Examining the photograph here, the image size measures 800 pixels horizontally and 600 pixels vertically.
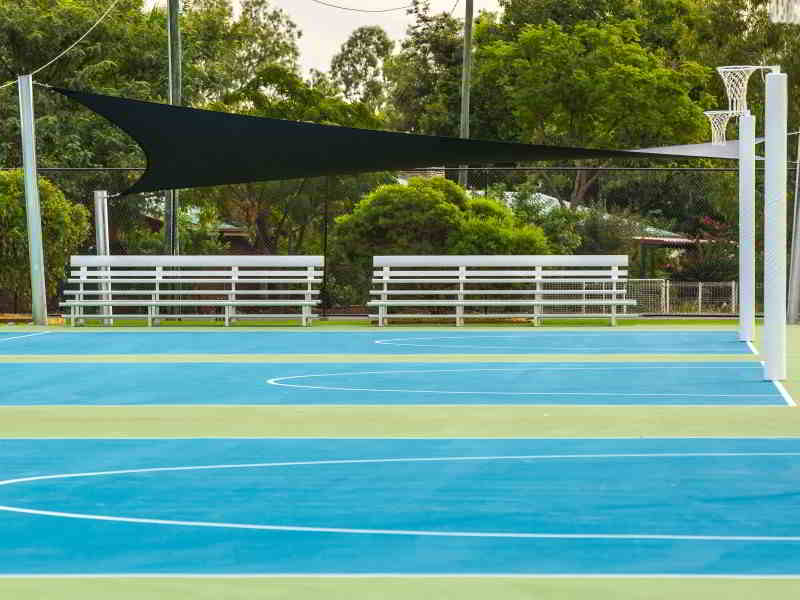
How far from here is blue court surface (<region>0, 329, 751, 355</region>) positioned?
48.8 ft

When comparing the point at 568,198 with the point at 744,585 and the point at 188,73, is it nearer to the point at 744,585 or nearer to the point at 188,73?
the point at 188,73

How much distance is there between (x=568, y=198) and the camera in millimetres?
34188

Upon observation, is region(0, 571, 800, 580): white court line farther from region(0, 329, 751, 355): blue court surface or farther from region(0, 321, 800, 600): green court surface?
region(0, 329, 751, 355): blue court surface

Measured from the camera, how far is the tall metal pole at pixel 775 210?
34.9 feet

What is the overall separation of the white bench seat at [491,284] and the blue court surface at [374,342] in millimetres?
703

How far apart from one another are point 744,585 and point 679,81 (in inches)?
1168

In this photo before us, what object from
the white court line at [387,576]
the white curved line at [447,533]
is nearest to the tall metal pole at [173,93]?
the white curved line at [447,533]

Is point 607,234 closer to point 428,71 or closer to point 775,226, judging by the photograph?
point 775,226

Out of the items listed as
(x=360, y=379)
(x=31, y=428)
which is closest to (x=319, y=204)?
(x=360, y=379)

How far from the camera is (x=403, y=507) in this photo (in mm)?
5738

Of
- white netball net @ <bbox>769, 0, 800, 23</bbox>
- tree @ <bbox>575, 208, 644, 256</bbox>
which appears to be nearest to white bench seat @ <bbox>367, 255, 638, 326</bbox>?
tree @ <bbox>575, 208, 644, 256</bbox>

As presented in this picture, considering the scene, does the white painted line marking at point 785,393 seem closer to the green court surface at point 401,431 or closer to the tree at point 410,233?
the green court surface at point 401,431

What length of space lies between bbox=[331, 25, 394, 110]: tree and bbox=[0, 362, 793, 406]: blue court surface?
3768 centimetres

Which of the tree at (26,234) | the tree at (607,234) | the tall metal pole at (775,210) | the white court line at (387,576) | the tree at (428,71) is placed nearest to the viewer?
the white court line at (387,576)
